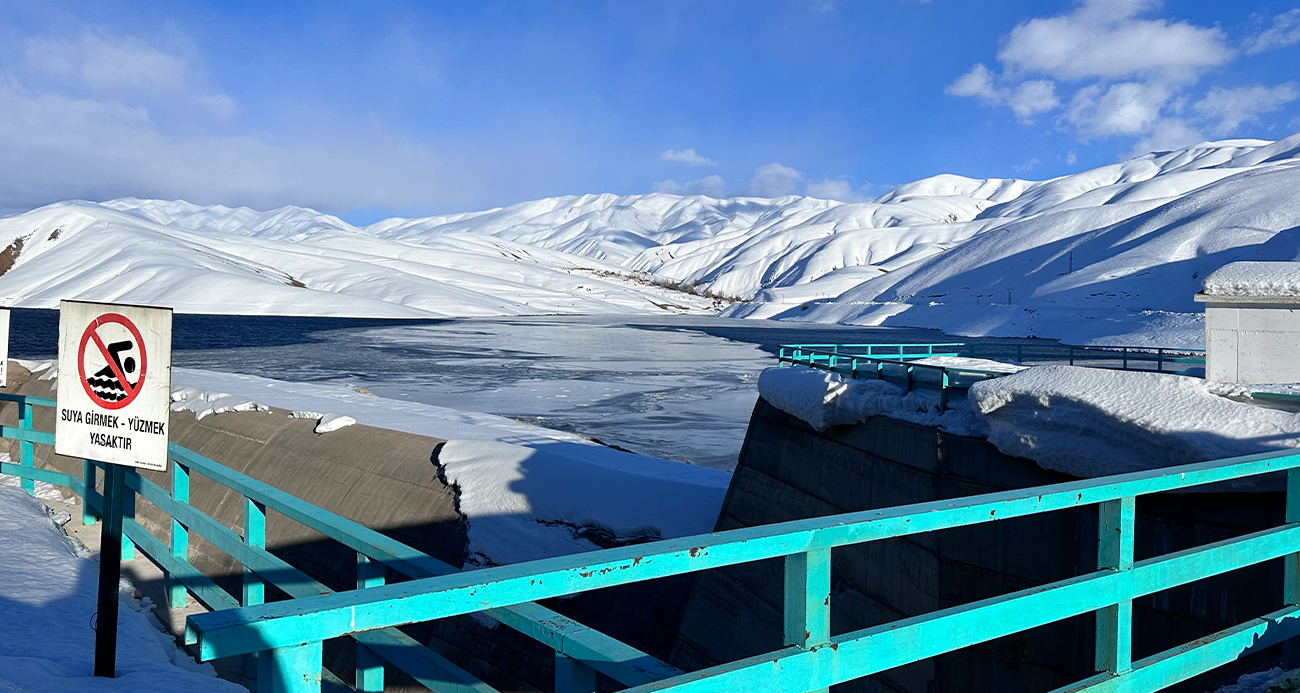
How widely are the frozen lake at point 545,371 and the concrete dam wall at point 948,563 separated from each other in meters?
8.74

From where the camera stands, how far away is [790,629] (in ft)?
7.99

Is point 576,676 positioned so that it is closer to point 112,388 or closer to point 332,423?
point 112,388

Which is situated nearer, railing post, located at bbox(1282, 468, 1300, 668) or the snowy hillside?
railing post, located at bbox(1282, 468, 1300, 668)

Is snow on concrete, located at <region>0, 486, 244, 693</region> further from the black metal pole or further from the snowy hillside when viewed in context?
the snowy hillside

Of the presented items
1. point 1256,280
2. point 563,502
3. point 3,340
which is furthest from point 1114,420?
point 3,340

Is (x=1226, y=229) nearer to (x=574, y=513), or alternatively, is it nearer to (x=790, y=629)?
(x=574, y=513)

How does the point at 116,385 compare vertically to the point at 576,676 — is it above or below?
above

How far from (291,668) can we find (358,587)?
2.98 meters

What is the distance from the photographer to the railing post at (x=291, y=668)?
2.02m

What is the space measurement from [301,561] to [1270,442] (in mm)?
10577

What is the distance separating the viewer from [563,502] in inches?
426

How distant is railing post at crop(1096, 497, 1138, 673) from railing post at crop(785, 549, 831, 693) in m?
1.22

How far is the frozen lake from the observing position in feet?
73.4

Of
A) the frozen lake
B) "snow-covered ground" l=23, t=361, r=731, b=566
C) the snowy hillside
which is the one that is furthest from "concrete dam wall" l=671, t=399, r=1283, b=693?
the snowy hillside
